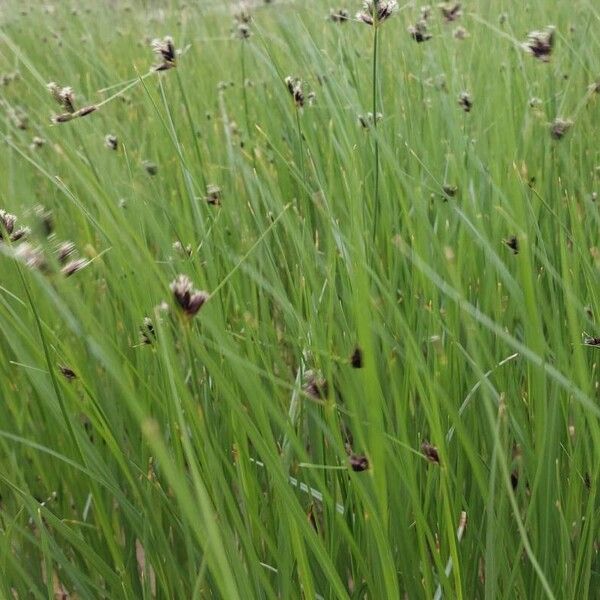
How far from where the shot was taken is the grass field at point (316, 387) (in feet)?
2.16

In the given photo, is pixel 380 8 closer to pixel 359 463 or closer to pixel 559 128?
pixel 559 128

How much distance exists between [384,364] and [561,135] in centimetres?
51

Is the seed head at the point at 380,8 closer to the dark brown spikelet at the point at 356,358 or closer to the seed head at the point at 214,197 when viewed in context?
the seed head at the point at 214,197

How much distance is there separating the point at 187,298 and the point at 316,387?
217mm

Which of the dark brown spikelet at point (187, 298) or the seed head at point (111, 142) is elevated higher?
the dark brown spikelet at point (187, 298)

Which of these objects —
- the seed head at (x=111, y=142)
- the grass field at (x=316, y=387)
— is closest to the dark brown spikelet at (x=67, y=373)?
the grass field at (x=316, y=387)

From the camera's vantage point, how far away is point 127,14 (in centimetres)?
515

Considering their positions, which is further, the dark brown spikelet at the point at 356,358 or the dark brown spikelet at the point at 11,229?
the dark brown spikelet at the point at 11,229

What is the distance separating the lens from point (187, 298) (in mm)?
547

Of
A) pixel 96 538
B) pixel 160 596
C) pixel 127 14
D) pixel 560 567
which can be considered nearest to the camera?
pixel 560 567

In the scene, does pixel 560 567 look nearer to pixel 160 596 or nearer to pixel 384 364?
pixel 384 364

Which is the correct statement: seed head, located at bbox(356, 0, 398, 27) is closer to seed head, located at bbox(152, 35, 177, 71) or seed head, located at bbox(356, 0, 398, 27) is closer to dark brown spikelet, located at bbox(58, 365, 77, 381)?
seed head, located at bbox(152, 35, 177, 71)

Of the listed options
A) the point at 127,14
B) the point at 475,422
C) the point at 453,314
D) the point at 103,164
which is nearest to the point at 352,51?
the point at 103,164

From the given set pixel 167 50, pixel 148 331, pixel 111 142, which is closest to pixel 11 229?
pixel 148 331
